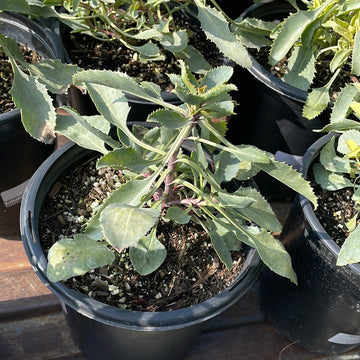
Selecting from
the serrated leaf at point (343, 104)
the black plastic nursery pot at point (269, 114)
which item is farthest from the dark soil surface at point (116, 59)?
the serrated leaf at point (343, 104)

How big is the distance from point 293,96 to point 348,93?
0.40 ft

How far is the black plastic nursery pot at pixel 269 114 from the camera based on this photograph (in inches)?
43.3

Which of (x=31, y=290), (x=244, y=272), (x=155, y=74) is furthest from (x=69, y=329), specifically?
(x=155, y=74)

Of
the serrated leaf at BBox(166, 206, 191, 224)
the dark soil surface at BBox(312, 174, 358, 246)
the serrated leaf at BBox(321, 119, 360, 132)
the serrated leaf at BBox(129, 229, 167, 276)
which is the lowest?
the dark soil surface at BBox(312, 174, 358, 246)

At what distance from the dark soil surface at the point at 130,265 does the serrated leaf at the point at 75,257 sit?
0.12 metres

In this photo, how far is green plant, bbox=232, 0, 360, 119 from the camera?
102cm

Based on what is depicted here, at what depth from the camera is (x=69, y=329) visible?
3.24ft

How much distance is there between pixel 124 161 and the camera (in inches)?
28.1

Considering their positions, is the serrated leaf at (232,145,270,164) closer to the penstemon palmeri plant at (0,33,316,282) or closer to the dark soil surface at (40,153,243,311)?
the penstemon palmeri plant at (0,33,316,282)

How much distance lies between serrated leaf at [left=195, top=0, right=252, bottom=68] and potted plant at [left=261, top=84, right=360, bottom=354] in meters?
0.20

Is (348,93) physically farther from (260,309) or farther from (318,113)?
(260,309)

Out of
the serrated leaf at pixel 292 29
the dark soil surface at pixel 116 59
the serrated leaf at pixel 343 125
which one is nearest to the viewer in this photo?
the serrated leaf at pixel 343 125

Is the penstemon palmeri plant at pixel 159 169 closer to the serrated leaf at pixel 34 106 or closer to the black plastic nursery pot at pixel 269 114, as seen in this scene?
the serrated leaf at pixel 34 106

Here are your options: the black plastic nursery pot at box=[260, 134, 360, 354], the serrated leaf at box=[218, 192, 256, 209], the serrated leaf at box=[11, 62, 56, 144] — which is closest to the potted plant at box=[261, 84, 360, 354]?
the black plastic nursery pot at box=[260, 134, 360, 354]
